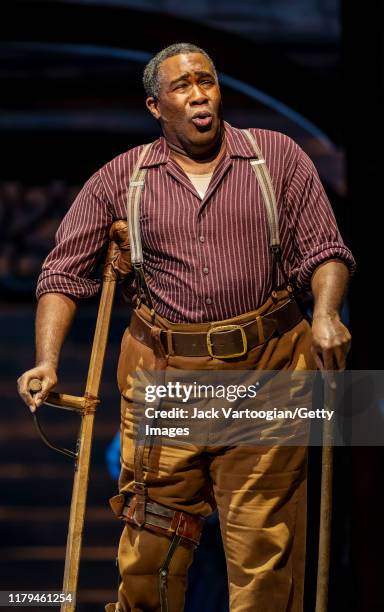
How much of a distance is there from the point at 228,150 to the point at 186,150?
11cm

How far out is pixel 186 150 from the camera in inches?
141

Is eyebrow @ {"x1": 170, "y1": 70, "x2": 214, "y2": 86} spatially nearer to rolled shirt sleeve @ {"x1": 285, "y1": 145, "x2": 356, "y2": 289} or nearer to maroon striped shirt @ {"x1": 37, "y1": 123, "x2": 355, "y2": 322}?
maroon striped shirt @ {"x1": 37, "y1": 123, "x2": 355, "y2": 322}

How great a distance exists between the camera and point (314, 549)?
15.3 ft

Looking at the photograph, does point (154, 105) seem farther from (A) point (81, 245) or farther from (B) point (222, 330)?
Result: (B) point (222, 330)

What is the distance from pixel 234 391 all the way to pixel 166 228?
17.8 inches

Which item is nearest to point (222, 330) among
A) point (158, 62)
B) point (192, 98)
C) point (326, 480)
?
point (326, 480)

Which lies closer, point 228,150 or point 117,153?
point 228,150

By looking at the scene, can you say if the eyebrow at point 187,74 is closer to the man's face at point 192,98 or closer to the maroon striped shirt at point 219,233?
the man's face at point 192,98

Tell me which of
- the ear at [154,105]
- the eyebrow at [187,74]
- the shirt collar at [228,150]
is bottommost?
the shirt collar at [228,150]

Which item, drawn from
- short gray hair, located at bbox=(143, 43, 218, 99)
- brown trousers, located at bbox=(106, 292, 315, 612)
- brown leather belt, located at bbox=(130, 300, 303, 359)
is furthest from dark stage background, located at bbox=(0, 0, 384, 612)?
short gray hair, located at bbox=(143, 43, 218, 99)

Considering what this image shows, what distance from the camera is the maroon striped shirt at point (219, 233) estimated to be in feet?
11.6

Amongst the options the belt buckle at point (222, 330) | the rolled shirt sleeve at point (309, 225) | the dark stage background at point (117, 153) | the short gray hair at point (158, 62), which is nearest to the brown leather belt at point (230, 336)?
the belt buckle at point (222, 330)

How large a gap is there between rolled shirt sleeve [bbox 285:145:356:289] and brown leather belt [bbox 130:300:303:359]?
10 centimetres

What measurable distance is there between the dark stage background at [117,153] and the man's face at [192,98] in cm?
143
